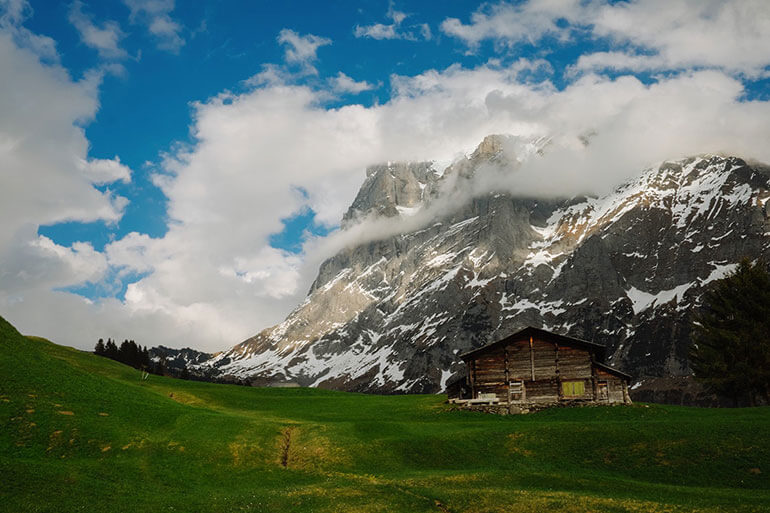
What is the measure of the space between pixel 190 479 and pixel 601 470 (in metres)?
25.1

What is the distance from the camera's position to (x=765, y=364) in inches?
2343

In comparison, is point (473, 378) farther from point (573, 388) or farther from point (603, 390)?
point (603, 390)

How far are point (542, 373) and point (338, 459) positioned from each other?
33.9 metres

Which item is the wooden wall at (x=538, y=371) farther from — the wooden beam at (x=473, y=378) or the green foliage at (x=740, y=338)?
the green foliage at (x=740, y=338)

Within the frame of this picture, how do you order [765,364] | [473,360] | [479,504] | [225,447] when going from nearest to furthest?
[479,504], [225,447], [765,364], [473,360]

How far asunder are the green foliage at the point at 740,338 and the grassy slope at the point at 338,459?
11.1 metres

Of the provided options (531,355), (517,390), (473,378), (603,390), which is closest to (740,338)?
(603,390)

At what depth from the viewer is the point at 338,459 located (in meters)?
38.4

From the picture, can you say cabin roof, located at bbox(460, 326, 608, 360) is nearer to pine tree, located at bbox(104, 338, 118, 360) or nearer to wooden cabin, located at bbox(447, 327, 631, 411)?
wooden cabin, located at bbox(447, 327, 631, 411)

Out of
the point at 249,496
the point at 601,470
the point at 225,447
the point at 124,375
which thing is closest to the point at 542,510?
the point at 601,470

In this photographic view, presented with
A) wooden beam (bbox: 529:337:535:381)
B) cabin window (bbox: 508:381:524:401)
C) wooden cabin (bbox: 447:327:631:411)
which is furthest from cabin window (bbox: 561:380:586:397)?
cabin window (bbox: 508:381:524:401)

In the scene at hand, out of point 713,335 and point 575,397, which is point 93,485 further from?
point 713,335

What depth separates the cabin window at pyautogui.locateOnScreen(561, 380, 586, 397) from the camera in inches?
2510

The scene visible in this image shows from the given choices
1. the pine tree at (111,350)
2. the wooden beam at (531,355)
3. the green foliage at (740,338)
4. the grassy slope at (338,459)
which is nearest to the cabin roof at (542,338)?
the wooden beam at (531,355)
